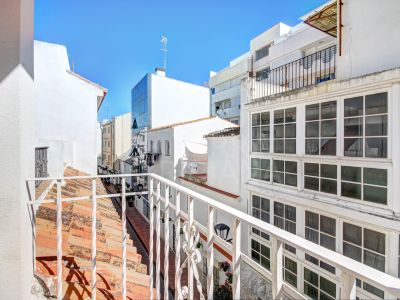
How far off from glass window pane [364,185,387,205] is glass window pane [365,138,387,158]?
696mm

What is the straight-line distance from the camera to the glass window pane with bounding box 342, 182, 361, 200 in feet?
18.4

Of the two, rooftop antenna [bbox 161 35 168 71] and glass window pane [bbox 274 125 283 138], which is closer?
glass window pane [bbox 274 125 283 138]

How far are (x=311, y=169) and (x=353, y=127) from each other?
1.58 m

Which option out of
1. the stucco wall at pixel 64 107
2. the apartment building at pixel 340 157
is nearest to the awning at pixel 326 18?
the apartment building at pixel 340 157

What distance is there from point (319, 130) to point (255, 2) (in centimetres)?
1145

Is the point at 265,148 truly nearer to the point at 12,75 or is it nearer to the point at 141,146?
the point at 12,75

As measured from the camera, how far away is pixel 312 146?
681 centimetres

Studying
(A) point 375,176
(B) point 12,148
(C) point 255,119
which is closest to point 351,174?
(A) point 375,176

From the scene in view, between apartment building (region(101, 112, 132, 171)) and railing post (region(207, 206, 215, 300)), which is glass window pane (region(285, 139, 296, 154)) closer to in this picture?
railing post (region(207, 206, 215, 300))

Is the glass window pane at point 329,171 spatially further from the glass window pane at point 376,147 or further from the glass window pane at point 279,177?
the glass window pane at point 279,177

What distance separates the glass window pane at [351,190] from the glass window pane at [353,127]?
1164 mm

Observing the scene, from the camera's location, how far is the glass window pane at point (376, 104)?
5.16m

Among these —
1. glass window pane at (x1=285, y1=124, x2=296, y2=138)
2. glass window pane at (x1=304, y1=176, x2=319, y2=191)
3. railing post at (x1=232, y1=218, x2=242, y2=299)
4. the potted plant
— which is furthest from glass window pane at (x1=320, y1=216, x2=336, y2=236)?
railing post at (x1=232, y1=218, x2=242, y2=299)

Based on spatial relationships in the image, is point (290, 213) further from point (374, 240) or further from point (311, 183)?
point (374, 240)
